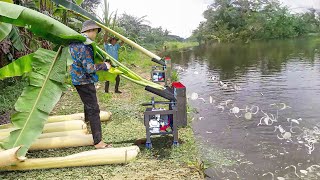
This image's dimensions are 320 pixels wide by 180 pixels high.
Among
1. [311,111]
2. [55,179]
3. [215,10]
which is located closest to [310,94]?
[311,111]

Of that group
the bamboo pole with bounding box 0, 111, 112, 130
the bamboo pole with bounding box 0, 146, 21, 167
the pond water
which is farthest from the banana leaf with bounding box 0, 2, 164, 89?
the pond water

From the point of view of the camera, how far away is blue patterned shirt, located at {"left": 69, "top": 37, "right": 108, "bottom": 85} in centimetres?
479

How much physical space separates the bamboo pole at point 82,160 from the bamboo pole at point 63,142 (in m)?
0.60

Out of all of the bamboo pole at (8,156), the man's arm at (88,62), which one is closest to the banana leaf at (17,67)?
the man's arm at (88,62)

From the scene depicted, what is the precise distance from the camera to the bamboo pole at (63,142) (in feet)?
16.8

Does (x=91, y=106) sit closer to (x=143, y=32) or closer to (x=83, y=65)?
(x=83, y=65)

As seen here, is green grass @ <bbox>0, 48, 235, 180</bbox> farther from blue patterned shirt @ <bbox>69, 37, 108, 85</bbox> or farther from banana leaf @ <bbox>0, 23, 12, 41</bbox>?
banana leaf @ <bbox>0, 23, 12, 41</bbox>

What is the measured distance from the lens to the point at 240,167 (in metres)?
4.83

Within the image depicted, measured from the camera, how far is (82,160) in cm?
452

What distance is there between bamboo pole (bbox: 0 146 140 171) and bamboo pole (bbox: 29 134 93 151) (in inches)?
23.5

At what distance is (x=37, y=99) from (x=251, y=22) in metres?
46.6

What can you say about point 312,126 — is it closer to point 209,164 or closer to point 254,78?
point 209,164

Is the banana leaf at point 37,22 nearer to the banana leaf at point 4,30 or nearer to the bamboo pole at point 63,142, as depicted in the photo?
the banana leaf at point 4,30

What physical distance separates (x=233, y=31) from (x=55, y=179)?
47.3m
